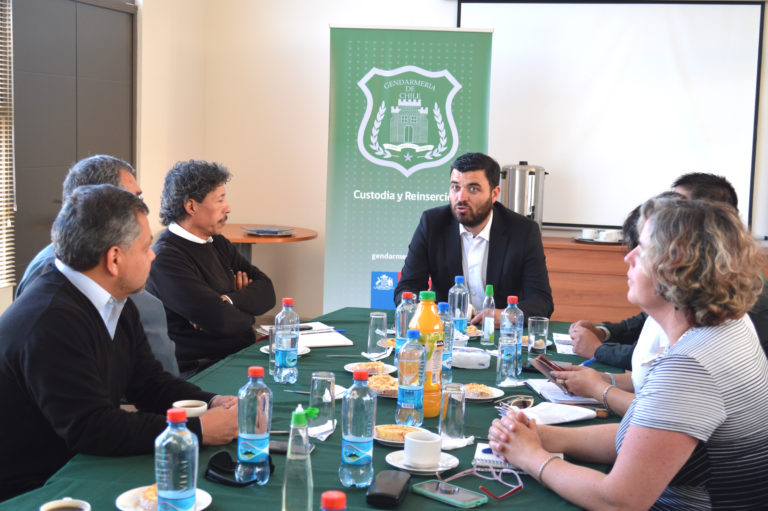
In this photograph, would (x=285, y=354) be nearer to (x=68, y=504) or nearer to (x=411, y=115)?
(x=68, y=504)

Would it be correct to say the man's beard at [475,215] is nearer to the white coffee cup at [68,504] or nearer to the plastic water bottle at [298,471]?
the plastic water bottle at [298,471]

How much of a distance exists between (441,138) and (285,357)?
3.17 metres

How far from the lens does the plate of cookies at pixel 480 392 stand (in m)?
2.21

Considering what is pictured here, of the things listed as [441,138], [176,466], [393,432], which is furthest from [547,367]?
[441,138]

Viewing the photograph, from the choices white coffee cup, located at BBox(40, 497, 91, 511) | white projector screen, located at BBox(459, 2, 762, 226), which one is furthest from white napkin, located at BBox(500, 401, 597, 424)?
white projector screen, located at BBox(459, 2, 762, 226)

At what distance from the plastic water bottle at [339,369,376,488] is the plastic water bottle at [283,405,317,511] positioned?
17cm

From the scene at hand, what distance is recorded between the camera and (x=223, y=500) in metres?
1.49

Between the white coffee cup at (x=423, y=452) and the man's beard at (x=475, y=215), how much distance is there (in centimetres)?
223

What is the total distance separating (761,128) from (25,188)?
5.31 metres

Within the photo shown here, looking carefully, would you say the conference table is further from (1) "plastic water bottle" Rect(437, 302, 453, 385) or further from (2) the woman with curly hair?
(1) "plastic water bottle" Rect(437, 302, 453, 385)

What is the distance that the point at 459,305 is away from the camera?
342 centimetres

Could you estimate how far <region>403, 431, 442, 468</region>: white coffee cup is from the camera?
1.67 m

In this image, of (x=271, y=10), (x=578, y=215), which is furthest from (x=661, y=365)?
(x=271, y=10)

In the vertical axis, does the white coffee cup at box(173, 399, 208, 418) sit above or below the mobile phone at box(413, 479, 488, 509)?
above
